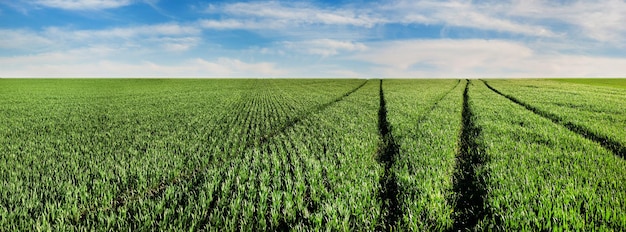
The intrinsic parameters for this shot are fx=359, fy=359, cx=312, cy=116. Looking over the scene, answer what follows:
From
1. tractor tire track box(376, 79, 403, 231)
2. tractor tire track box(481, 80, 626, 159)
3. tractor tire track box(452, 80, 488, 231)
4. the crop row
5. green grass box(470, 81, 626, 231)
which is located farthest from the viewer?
tractor tire track box(481, 80, 626, 159)

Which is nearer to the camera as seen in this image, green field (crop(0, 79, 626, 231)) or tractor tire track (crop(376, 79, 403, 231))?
green field (crop(0, 79, 626, 231))

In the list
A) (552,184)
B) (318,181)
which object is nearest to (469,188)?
(552,184)

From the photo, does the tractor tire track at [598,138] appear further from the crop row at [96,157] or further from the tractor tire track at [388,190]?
the crop row at [96,157]

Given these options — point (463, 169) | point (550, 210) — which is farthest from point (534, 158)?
point (550, 210)

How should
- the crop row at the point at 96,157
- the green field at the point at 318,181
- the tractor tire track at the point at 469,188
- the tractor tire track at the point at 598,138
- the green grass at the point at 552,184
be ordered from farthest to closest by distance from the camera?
1. the tractor tire track at the point at 598,138
2. the crop row at the point at 96,157
3. the tractor tire track at the point at 469,188
4. the green field at the point at 318,181
5. the green grass at the point at 552,184

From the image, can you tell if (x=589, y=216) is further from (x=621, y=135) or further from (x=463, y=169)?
(x=621, y=135)

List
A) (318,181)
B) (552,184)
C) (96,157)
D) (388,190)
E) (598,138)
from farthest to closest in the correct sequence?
(598,138), (96,157), (318,181), (388,190), (552,184)

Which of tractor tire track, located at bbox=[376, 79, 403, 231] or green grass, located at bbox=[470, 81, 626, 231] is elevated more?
green grass, located at bbox=[470, 81, 626, 231]

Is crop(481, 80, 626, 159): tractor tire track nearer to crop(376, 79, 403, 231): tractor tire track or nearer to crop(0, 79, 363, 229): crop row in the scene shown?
crop(376, 79, 403, 231): tractor tire track

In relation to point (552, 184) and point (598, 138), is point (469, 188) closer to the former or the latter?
point (552, 184)

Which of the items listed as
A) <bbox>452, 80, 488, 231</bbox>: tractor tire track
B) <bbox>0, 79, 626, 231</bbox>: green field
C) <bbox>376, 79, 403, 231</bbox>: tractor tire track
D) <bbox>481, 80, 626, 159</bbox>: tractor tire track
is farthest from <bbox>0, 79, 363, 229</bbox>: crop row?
<bbox>481, 80, 626, 159</bbox>: tractor tire track

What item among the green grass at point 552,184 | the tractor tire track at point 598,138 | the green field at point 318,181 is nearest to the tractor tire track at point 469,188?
the green field at point 318,181

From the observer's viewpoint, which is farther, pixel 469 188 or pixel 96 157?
pixel 96 157

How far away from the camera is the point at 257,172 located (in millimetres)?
7523
